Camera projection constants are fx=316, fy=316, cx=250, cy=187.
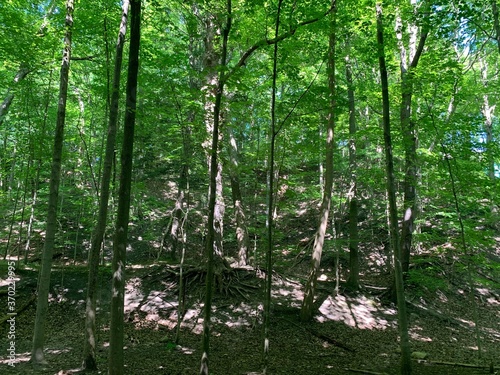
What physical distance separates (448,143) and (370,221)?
9.22m

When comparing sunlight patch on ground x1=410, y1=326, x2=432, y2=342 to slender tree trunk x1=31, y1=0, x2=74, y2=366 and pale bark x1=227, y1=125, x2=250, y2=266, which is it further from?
slender tree trunk x1=31, y1=0, x2=74, y2=366

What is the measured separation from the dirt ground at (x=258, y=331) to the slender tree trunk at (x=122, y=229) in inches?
87.8

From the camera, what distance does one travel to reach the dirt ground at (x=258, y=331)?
7453 millimetres

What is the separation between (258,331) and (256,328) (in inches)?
5.4

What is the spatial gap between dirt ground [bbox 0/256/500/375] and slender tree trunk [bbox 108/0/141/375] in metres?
2.23

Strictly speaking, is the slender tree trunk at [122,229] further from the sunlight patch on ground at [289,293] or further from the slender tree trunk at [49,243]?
the sunlight patch on ground at [289,293]

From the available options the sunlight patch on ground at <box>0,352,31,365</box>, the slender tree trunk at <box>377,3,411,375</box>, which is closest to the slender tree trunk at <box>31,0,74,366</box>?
the sunlight patch on ground at <box>0,352,31,365</box>

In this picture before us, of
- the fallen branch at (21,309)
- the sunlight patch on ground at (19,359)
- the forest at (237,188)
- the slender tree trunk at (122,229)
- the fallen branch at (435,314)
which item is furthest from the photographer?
the fallen branch at (435,314)

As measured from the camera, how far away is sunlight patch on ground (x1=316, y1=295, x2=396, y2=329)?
34.4 ft

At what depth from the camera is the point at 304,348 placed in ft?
28.8

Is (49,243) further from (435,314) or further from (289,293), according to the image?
(435,314)

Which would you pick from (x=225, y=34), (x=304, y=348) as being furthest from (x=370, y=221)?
(x=225, y=34)

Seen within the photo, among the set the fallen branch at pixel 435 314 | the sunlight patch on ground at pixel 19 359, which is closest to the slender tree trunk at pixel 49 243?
the sunlight patch on ground at pixel 19 359

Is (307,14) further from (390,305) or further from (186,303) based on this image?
(390,305)
